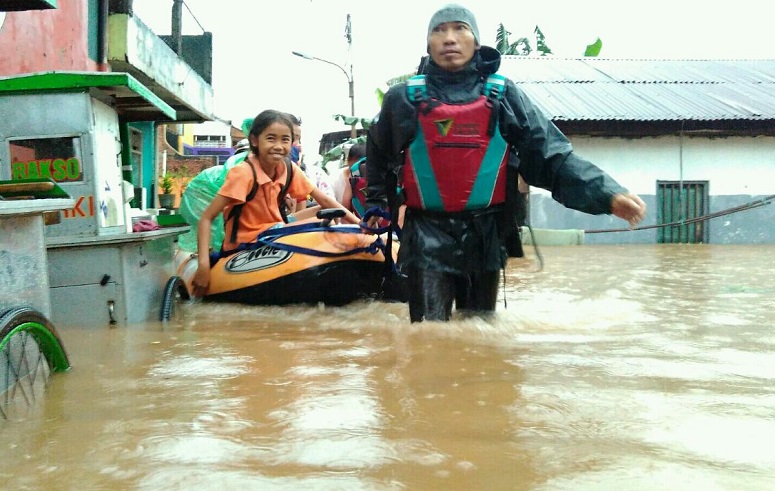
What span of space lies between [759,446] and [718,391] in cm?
62

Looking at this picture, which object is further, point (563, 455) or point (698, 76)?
point (698, 76)

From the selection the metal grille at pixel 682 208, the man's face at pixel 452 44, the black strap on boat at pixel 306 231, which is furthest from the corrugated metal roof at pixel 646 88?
the man's face at pixel 452 44

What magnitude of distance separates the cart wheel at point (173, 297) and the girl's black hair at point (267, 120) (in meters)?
1.03

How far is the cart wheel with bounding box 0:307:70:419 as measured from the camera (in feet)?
8.25

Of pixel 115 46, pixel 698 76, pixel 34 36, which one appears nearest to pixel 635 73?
pixel 698 76

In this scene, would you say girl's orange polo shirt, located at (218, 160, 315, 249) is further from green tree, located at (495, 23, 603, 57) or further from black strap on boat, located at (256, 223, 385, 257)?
green tree, located at (495, 23, 603, 57)

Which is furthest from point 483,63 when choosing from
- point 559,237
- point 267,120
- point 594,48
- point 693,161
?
point 594,48

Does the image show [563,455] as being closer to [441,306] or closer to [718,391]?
[718,391]

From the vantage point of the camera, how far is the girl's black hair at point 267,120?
16.3 ft

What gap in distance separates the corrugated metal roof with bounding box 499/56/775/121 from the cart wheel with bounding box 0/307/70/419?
12.7 metres

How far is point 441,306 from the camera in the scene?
12.0ft

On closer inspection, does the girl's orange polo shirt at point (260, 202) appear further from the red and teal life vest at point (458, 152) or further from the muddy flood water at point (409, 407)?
the red and teal life vest at point (458, 152)

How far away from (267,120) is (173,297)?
51.1 inches

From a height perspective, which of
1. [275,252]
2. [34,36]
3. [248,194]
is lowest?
[275,252]
